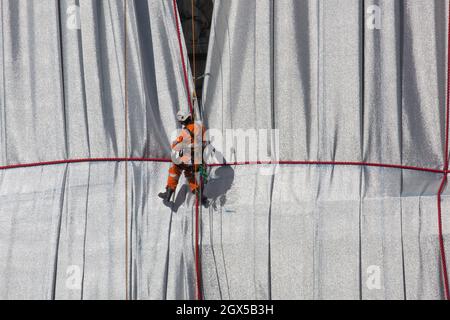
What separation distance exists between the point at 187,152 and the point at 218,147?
0.58 m

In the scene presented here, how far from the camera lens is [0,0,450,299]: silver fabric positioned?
31.1 ft

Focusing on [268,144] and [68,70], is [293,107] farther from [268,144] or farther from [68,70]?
[68,70]

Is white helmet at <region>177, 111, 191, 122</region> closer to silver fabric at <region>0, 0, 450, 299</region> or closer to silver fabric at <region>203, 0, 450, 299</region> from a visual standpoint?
silver fabric at <region>0, 0, 450, 299</region>

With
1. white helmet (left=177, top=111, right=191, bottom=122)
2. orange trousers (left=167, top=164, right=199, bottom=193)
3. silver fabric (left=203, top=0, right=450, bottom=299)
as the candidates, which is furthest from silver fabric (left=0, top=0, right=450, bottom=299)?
white helmet (left=177, top=111, right=191, bottom=122)

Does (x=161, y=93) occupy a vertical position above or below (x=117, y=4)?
below

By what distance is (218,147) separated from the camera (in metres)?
10.1

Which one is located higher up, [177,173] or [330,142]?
[330,142]

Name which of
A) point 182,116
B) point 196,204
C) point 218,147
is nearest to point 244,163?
point 218,147

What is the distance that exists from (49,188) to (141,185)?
37.7 inches

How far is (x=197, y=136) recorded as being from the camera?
9.62 meters

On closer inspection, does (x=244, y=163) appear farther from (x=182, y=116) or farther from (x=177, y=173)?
(x=182, y=116)

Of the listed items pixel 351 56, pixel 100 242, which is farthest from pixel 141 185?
pixel 351 56

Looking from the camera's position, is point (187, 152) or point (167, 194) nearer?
point (187, 152)
